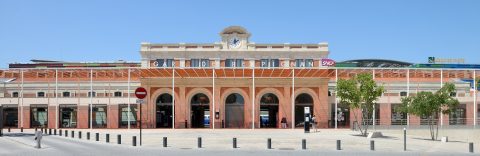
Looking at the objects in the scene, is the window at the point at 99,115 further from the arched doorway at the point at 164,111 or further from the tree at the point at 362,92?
the tree at the point at 362,92

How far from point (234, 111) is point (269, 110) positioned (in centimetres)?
318

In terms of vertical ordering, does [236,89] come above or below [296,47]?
below

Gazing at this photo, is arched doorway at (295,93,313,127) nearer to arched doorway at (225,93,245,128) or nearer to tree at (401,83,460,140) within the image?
arched doorway at (225,93,245,128)

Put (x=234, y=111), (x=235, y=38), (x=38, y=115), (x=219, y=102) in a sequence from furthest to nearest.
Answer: (x=235, y=38) → (x=38, y=115) → (x=234, y=111) → (x=219, y=102)

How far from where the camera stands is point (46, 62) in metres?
114

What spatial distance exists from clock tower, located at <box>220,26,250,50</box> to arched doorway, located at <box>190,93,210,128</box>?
16.5 meters

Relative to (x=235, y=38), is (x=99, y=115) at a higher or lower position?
lower

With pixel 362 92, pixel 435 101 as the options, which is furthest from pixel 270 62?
pixel 435 101

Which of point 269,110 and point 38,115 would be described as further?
point 38,115

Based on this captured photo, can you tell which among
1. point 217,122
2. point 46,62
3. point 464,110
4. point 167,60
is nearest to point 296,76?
point 217,122

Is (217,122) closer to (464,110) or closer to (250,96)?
(250,96)

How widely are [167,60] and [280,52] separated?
43.0ft

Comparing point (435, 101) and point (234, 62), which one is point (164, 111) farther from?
point (435, 101)

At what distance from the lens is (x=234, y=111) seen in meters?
53.9
